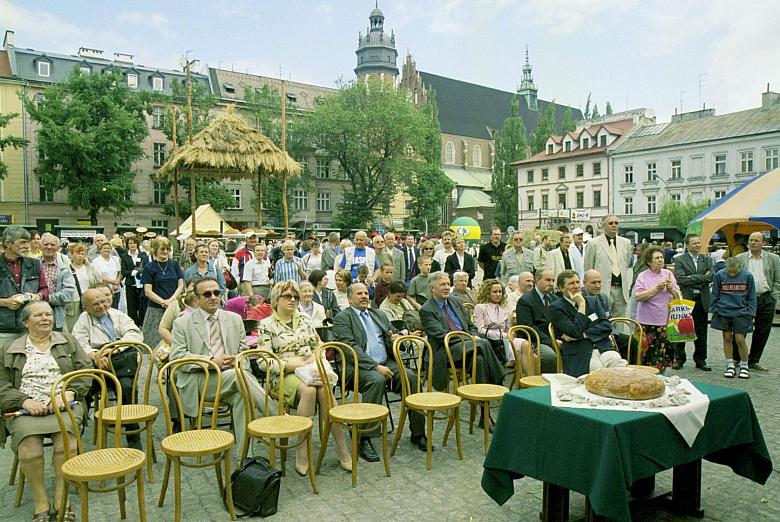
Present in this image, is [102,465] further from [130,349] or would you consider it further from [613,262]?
[613,262]

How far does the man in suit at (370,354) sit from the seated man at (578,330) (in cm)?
160

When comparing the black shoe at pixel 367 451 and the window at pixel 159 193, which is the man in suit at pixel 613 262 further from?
the window at pixel 159 193

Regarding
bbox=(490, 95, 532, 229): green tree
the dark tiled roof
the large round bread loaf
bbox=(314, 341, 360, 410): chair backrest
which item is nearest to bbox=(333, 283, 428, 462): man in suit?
bbox=(314, 341, 360, 410): chair backrest

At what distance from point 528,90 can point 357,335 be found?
105 metres

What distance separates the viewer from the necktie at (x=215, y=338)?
5.57 metres

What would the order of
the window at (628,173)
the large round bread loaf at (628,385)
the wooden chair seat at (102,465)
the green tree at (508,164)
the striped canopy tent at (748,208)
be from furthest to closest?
1. the green tree at (508,164)
2. the window at (628,173)
3. the striped canopy tent at (748,208)
4. the large round bread loaf at (628,385)
5. the wooden chair seat at (102,465)

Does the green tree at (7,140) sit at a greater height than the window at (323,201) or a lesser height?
greater

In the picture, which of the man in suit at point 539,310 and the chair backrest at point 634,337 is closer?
the chair backrest at point 634,337

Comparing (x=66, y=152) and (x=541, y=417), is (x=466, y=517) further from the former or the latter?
(x=66, y=152)

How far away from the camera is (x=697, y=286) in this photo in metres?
9.00

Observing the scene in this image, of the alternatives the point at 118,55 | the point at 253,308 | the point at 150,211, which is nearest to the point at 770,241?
the point at 253,308

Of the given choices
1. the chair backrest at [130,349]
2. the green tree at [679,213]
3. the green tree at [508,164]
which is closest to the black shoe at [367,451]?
the chair backrest at [130,349]

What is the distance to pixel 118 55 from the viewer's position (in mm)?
50781

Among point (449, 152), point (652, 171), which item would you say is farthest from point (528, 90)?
point (652, 171)
